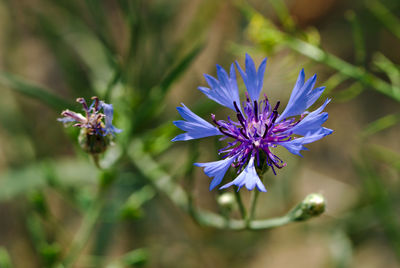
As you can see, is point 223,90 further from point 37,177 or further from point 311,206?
point 37,177

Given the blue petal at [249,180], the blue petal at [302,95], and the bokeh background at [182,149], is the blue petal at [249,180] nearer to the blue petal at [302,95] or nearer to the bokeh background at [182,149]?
the blue petal at [302,95]

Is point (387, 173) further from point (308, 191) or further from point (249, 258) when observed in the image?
point (249, 258)

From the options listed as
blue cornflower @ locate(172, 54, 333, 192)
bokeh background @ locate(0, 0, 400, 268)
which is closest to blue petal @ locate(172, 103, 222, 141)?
blue cornflower @ locate(172, 54, 333, 192)

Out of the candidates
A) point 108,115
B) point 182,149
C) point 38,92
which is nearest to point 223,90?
point 108,115

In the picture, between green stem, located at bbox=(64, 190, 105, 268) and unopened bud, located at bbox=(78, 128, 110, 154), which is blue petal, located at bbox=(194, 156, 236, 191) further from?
green stem, located at bbox=(64, 190, 105, 268)

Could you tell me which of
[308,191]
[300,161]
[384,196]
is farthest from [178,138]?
[308,191]

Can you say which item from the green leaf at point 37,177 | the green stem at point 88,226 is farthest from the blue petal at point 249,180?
the green leaf at point 37,177
